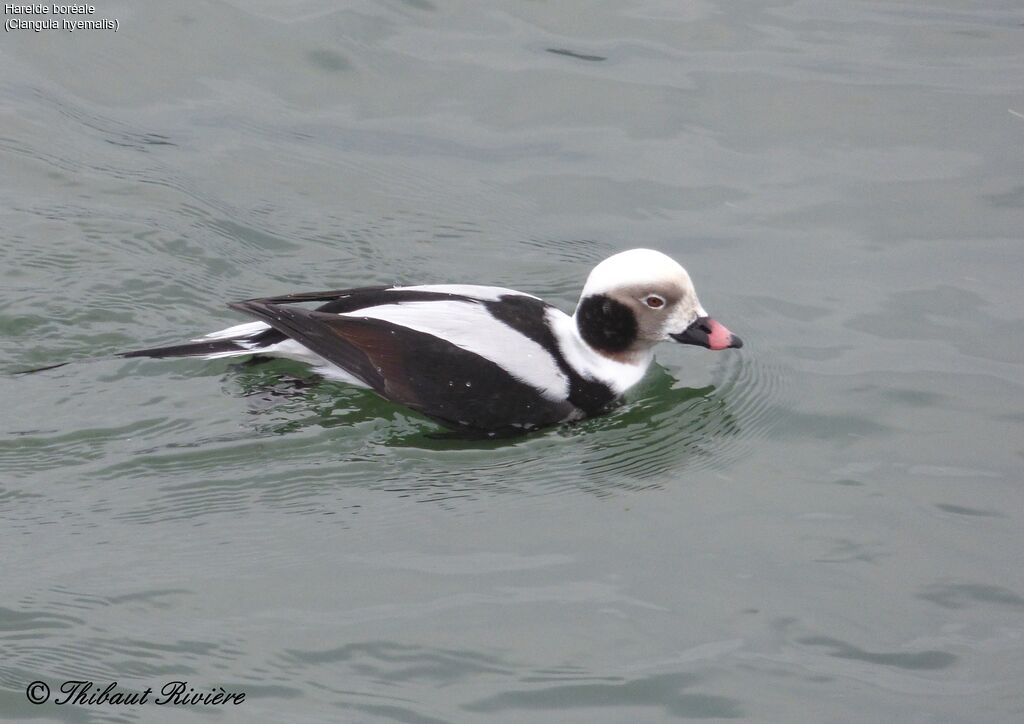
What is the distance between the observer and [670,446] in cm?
675

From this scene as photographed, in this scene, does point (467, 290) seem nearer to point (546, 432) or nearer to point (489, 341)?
point (489, 341)

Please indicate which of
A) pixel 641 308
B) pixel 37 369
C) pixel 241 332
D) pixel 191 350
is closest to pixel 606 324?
pixel 641 308

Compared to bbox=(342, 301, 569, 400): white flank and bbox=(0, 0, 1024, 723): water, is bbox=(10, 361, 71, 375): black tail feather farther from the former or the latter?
bbox=(342, 301, 569, 400): white flank

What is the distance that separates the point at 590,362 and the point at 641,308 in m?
0.38

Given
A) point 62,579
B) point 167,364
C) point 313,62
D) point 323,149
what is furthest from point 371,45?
point 62,579

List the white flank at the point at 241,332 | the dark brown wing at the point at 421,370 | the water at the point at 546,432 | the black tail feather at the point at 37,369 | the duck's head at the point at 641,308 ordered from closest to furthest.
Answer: the water at the point at 546,432, the dark brown wing at the point at 421,370, the duck's head at the point at 641,308, the black tail feather at the point at 37,369, the white flank at the point at 241,332

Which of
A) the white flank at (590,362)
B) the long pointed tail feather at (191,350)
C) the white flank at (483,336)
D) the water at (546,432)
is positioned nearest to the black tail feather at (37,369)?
the water at (546,432)

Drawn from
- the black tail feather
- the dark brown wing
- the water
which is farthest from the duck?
the black tail feather

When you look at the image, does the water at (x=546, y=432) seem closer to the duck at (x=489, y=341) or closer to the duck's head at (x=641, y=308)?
the duck at (x=489, y=341)

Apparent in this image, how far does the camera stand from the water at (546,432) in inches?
201

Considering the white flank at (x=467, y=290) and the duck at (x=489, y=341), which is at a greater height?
the white flank at (x=467, y=290)

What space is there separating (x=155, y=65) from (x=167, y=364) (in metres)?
3.79

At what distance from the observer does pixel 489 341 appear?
671 cm

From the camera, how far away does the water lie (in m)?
5.10
